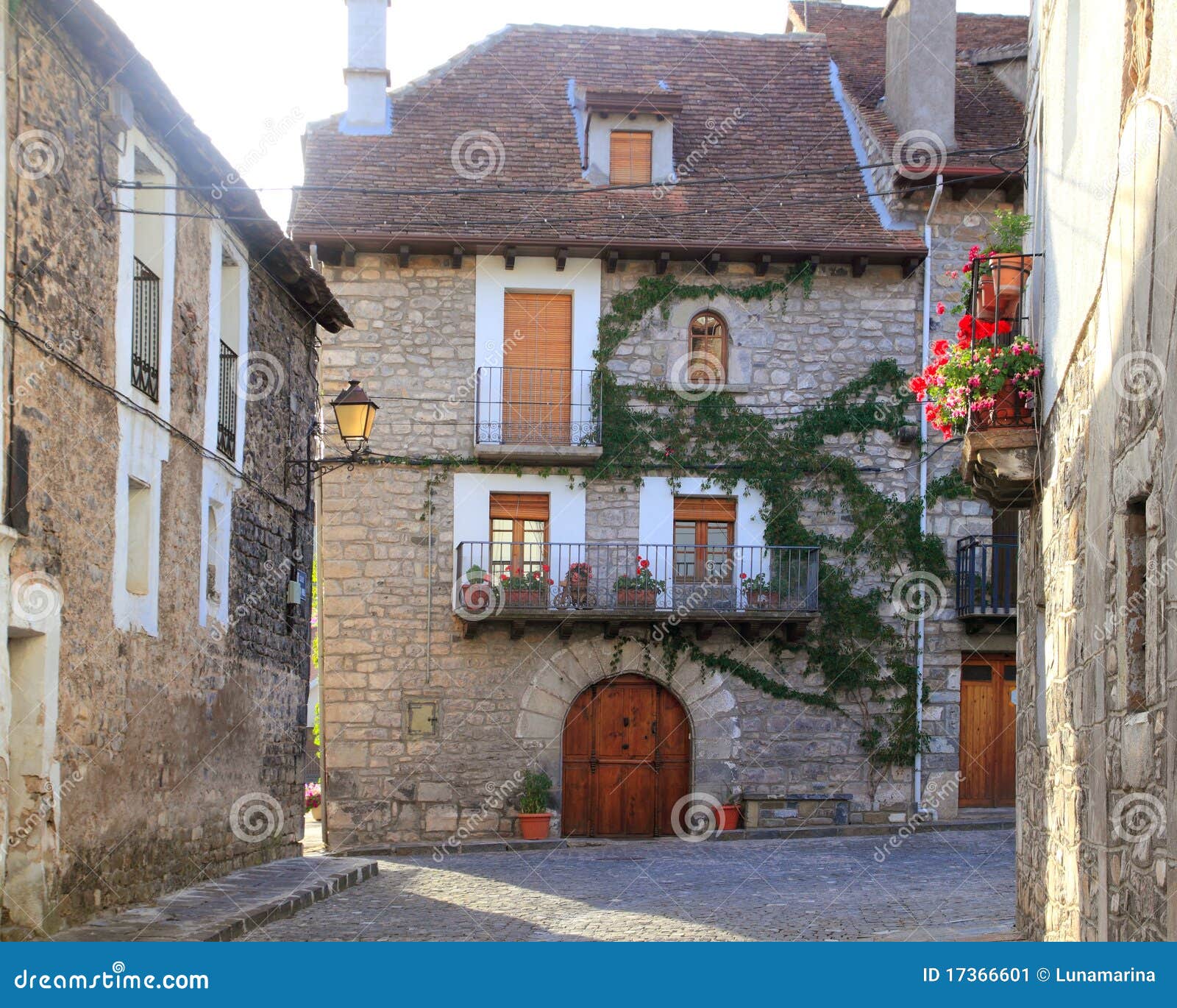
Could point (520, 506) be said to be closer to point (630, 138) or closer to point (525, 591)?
point (525, 591)

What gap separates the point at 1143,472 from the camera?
518cm

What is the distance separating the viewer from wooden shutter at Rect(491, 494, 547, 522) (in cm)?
1914

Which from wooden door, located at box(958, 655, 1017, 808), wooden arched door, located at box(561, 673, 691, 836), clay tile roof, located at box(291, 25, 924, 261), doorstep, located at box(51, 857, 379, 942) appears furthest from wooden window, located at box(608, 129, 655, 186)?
doorstep, located at box(51, 857, 379, 942)

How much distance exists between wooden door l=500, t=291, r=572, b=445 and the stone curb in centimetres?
467

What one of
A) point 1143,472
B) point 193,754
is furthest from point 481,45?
point 1143,472

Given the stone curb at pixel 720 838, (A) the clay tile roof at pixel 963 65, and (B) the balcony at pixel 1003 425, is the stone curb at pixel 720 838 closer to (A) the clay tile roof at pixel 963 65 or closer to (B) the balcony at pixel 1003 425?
(A) the clay tile roof at pixel 963 65

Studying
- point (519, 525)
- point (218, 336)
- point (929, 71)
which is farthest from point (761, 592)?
point (218, 336)

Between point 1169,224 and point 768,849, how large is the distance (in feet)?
42.0

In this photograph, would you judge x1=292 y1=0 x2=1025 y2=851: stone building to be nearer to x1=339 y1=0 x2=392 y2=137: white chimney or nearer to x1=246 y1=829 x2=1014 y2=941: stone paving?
x1=339 y1=0 x2=392 y2=137: white chimney

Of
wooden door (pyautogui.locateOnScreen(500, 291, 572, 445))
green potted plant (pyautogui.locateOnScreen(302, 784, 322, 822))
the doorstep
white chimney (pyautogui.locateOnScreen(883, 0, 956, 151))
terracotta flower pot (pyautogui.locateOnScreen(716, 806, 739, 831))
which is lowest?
green potted plant (pyautogui.locateOnScreen(302, 784, 322, 822))

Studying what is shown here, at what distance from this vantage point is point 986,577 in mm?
18906

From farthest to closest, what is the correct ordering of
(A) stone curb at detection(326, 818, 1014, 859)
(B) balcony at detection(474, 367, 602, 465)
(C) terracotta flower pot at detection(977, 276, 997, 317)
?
1. (B) balcony at detection(474, 367, 602, 465)
2. (A) stone curb at detection(326, 818, 1014, 859)
3. (C) terracotta flower pot at detection(977, 276, 997, 317)

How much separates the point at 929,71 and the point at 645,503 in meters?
6.56

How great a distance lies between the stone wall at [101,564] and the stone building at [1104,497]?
16.8ft
